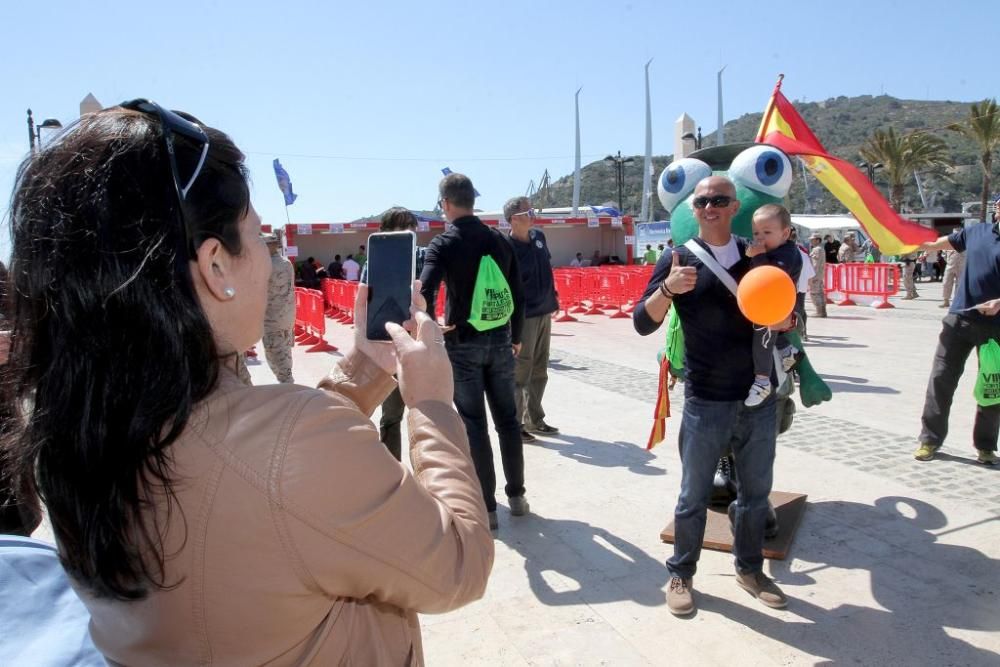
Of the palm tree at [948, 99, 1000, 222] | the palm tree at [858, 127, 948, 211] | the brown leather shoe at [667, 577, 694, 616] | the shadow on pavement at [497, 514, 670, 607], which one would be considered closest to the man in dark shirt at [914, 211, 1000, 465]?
the shadow on pavement at [497, 514, 670, 607]

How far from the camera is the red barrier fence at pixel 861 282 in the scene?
17.3 metres

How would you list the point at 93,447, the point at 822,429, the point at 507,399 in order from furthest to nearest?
the point at 822,429
the point at 507,399
the point at 93,447

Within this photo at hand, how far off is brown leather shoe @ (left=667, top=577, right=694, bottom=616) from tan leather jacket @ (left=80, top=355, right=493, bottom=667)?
8.02ft

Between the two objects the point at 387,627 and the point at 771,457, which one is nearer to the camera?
the point at 387,627

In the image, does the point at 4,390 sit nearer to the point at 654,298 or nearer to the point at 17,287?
the point at 17,287

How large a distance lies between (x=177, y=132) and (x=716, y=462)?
2.91 m

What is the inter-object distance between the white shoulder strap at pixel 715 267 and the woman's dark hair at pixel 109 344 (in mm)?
2678

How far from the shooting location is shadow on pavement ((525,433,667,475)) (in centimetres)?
538

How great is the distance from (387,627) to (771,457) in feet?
8.64

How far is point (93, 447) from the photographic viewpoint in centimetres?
96

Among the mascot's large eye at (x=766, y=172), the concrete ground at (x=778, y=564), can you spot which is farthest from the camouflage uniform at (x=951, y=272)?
the mascot's large eye at (x=766, y=172)

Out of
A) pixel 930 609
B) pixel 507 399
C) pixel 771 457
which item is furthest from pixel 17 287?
pixel 930 609

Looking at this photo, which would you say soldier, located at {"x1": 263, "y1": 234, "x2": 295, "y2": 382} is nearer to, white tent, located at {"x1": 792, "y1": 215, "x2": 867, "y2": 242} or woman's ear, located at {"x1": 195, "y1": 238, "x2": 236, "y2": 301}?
woman's ear, located at {"x1": 195, "y1": 238, "x2": 236, "y2": 301}

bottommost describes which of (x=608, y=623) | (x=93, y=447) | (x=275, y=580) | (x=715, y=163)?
(x=608, y=623)
